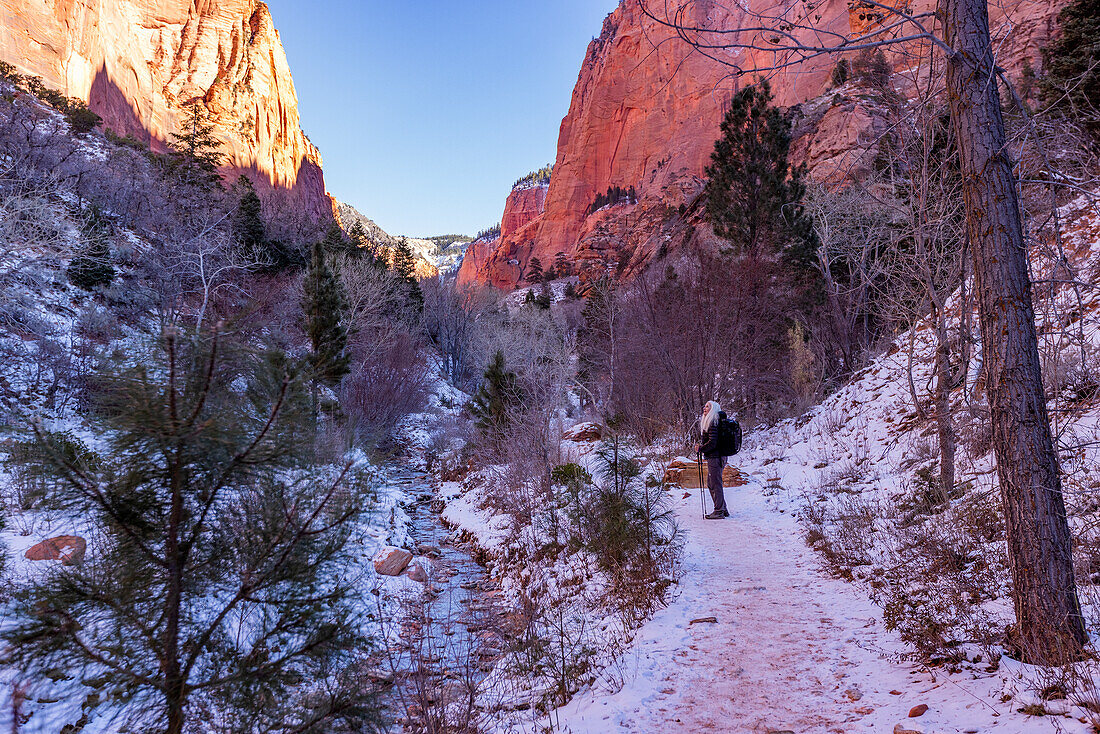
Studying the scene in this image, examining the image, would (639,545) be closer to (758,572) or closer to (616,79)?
(758,572)

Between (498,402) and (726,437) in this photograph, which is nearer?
(726,437)

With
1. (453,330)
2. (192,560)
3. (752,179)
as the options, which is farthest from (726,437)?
(453,330)

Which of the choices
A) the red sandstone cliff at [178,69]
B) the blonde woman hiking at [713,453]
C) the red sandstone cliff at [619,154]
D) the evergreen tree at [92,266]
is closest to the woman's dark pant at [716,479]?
the blonde woman hiking at [713,453]

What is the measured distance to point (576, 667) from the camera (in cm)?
452

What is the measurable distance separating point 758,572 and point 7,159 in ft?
91.1

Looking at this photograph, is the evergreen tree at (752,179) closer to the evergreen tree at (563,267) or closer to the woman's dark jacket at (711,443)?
the woman's dark jacket at (711,443)

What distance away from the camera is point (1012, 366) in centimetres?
299

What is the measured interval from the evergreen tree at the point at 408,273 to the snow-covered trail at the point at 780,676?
40270 mm

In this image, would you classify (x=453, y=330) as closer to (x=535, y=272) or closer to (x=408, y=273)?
(x=408, y=273)

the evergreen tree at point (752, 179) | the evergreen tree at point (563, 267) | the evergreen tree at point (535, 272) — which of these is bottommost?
the evergreen tree at point (752, 179)

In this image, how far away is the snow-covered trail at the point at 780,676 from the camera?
2.98 meters

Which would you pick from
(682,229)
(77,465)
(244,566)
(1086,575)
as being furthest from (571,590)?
(682,229)

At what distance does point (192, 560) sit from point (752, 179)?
2374 cm

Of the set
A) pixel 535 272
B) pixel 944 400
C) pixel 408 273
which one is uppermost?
pixel 535 272
